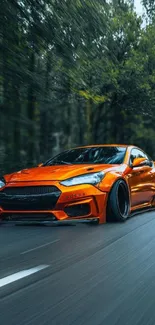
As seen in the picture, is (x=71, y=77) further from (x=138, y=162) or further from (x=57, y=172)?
(x=57, y=172)

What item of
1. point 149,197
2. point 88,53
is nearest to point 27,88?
point 88,53

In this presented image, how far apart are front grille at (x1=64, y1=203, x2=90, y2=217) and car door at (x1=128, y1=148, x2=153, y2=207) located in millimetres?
1363

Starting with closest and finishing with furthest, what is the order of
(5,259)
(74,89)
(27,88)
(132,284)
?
(132,284)
(5,259)
(27,88)
(74,89)

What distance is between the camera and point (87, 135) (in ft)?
74.5

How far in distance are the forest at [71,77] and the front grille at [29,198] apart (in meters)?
3.56

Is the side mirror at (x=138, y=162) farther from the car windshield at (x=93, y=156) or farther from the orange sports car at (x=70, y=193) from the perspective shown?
the car windshield at (x=93, y=156)

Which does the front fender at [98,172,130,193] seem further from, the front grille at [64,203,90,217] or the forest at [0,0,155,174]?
Result: the forest at [0,0,155,174]

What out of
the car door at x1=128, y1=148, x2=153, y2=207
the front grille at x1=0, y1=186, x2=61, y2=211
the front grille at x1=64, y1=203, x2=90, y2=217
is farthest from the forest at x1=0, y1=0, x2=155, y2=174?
the front grille at x1=64, y1=203, x2=90, y2=217

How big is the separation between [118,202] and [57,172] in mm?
1091

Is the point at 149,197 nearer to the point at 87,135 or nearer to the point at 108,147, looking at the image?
the point at 108,147

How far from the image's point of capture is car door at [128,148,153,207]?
8578 mm

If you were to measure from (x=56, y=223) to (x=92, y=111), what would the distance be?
660 inches

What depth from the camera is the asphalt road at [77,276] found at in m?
3.46

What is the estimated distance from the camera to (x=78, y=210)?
288 inches
